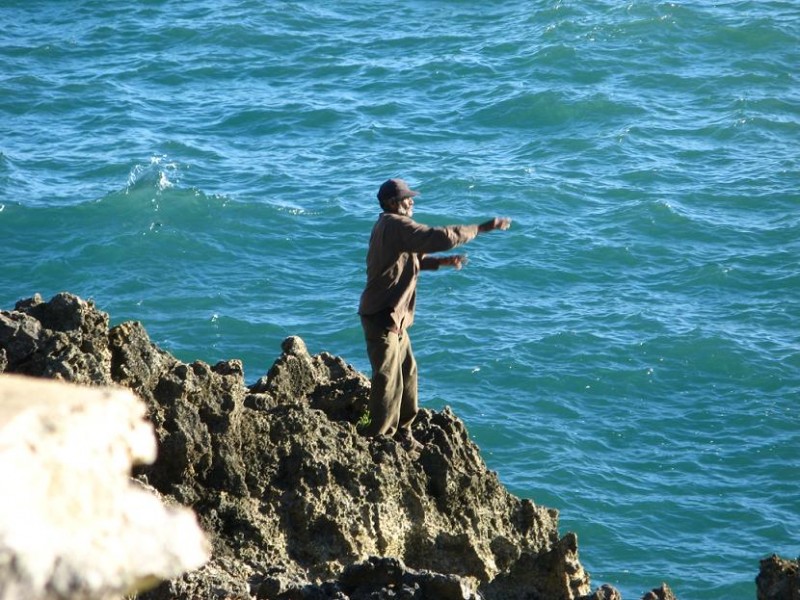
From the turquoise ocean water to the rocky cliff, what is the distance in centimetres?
562

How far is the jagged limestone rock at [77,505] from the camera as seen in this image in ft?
10.4

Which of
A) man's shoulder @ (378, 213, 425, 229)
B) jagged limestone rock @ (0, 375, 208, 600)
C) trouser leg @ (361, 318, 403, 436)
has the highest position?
man's shoulder @ (378, 213, 425, 229)

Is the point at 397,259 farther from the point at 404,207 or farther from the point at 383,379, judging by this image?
the point at 383,379

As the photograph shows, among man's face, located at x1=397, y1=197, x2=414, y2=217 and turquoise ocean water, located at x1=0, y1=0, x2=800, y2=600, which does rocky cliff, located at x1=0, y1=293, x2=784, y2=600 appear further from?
turquoise ocean water, located at x1=0, y1=0, x2=800, y2=600

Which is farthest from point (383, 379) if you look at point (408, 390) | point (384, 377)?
point (408, 390)

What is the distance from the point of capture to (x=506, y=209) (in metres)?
26.2

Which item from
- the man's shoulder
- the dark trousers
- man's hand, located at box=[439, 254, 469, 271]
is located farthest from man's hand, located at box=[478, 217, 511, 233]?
the dark trousers

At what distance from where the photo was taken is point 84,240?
83.0ft

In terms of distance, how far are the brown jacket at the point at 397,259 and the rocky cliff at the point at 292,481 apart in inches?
34.1

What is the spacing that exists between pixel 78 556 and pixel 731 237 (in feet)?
74.1

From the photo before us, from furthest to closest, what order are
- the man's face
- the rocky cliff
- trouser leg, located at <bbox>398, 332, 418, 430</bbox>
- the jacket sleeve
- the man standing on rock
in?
trouser leg, located at <bbox>398, 332, 418, 430</bbox> < the man's face < the man standing on rock < the jacket sleeve < the rocky cliff

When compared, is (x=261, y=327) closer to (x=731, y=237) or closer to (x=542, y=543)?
(x=731, y=237)

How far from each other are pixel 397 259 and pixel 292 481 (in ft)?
5.97

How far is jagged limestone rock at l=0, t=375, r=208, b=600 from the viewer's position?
3182 millimetres
